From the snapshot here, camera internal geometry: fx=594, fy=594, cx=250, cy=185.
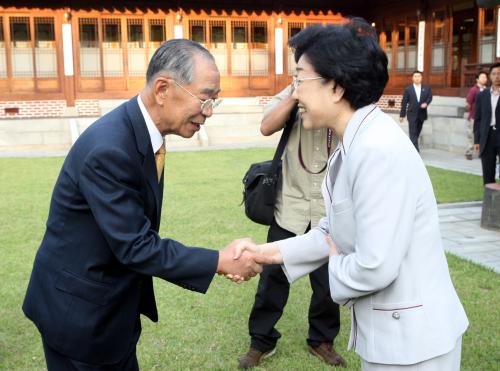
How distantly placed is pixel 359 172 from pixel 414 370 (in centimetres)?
69

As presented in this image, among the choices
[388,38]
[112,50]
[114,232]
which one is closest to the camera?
[114,232]

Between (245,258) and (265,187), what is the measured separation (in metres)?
1.11

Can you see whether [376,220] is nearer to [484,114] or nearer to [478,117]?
[484,114]

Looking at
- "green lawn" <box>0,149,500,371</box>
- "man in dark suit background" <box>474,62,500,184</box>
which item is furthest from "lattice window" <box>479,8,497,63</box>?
"green lawn" <box>0,149,500,371</box>

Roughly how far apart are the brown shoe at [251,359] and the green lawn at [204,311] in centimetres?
7

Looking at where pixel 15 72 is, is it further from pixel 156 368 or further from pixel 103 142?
pixel 103 142

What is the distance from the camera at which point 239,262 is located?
2.51 m

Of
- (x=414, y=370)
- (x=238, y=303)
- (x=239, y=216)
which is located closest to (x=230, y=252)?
(x=414, y=370)

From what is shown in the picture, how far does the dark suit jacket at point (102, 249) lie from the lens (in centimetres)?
208

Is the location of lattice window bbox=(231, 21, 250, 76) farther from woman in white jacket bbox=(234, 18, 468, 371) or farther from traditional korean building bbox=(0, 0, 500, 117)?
woman in white jacket bbox=(234, 18, 468, 371)

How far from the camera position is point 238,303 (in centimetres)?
483

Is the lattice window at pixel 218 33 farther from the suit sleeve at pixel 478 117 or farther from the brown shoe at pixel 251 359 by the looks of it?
the brown shoe at pixel 251 359

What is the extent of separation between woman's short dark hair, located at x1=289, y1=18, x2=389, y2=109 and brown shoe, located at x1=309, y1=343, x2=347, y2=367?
2250 mm

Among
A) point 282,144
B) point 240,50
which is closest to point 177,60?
point 282,144
